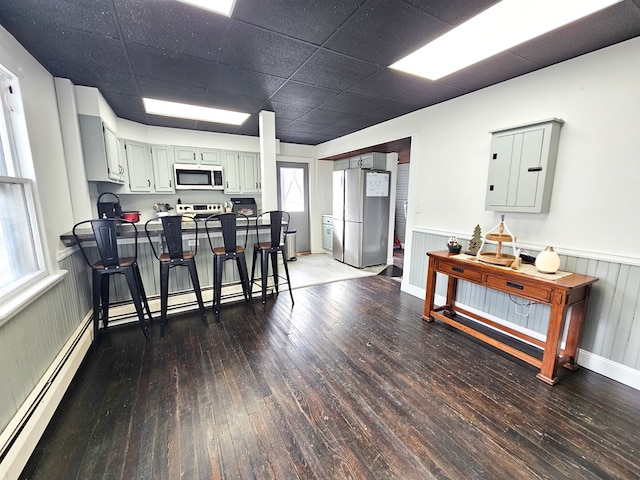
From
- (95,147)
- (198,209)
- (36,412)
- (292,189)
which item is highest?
(95,147)

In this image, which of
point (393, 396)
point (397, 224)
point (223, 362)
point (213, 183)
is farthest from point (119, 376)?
point (397, 224)

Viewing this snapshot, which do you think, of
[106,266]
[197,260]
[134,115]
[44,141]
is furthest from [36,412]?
[134,115]

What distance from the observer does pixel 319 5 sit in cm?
155

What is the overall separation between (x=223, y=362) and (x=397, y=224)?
18.6ft

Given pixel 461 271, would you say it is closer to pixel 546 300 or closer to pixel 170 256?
pixel 546 300

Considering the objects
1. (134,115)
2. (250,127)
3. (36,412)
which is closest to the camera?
(36,412)

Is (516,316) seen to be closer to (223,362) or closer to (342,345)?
(342,345)

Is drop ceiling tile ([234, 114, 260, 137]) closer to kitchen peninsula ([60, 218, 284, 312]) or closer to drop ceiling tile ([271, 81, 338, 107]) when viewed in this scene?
drop ceiling tile ([271, 81, 338, 107])

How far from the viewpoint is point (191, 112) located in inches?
146

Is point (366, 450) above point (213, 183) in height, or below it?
below

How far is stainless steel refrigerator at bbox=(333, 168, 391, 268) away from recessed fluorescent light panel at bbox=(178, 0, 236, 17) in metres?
3.32

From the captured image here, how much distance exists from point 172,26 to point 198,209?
10.8ft

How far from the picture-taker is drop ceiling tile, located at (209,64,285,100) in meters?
2.41

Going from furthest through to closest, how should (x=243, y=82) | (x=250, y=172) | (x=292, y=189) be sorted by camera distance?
(x=292, y=189) → (x=250, y=172) → (x=243, y=82)
